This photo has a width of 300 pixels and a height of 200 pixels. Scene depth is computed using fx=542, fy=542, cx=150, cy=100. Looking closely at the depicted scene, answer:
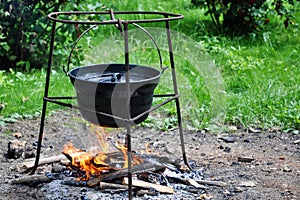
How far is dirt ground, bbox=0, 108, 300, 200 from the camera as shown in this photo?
3623 millimetres

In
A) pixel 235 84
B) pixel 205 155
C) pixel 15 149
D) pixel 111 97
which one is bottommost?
pixel 205 155

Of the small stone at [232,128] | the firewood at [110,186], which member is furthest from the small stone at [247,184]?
the small stone at [232,128]

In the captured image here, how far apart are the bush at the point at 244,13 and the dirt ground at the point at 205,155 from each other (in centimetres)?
269

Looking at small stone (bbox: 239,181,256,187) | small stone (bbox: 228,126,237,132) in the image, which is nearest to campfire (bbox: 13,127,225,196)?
small stone (bbox: 239,181,256,187)

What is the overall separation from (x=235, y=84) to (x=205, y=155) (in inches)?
62.7

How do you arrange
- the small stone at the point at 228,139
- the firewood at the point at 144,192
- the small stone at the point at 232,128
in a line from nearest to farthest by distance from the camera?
the firewood at the point at 144,192
the small stone at the point at 228,139
the small stone at the point at 232,128

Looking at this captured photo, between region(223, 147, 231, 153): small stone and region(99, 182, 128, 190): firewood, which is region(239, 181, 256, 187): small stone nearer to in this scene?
region(223, 147, 231, 153): small stone

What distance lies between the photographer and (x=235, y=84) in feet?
19.0

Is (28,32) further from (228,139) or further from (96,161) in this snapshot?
(96,161)

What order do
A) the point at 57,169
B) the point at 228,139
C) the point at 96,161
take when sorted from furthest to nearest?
the point at 228,139 → the point at 57,169 → the point at 96,161

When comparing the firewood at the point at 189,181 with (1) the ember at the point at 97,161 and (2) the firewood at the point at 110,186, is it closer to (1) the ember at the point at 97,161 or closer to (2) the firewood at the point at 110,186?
(1) the ember at the point at 97,161

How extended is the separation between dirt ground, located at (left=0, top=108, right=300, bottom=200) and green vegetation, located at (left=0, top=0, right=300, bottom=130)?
8.3 inches

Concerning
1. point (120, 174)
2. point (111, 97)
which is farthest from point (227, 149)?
point (111, 97)

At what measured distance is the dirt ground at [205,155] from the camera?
11.9ft
